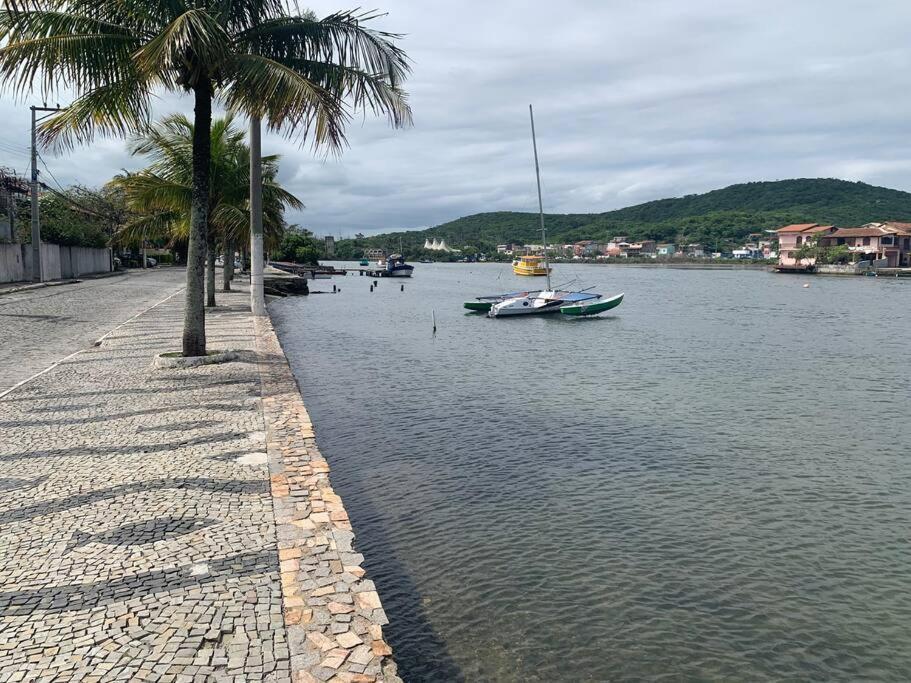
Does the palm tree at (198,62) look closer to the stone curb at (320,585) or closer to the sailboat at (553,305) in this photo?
the stone curb at (320,585)

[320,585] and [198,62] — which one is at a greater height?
[198,62]

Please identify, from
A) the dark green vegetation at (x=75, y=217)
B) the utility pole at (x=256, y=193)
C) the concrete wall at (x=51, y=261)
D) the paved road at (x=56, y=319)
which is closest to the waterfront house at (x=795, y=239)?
the dark green vegetation at (x=75, y=217)

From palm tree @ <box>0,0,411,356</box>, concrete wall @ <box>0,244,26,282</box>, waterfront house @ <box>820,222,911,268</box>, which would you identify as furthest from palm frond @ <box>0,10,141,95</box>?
waterfront house @ <box>820,222,911,268</box>

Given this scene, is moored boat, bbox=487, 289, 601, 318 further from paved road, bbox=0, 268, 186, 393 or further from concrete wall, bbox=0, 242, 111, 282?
concrete wall, bbox=0, 242, 111, 282

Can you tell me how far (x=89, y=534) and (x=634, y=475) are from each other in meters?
7.36

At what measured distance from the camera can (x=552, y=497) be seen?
9375 millimetres

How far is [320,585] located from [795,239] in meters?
129

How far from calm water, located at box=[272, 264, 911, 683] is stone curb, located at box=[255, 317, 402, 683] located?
→ 1.05 metres

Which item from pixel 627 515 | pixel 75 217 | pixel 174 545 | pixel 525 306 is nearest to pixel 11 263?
pixel 75 217

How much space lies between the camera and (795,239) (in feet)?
388

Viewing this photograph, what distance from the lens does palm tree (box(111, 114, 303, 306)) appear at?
62.8 feet

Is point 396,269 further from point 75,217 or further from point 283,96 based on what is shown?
A: point 283,96

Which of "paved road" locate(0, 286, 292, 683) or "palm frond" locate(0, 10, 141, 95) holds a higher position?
"palm frond" locate(0, 10, 141, 95)

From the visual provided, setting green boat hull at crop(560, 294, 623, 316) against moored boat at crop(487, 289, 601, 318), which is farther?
moored boat at crop(487, 289, 601, 318)
